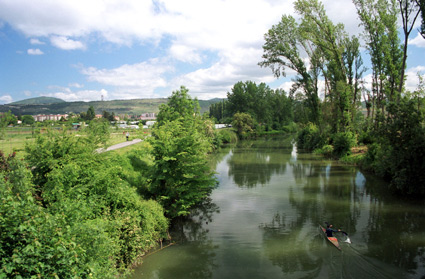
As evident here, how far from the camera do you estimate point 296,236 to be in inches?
604

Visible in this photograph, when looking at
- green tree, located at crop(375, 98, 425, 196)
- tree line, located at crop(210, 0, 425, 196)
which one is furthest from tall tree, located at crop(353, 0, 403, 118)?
green tree, located at crop(375, 98, 425, 196)

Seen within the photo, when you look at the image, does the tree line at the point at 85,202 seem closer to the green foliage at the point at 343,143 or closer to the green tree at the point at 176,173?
the green tree at the point at 176,173

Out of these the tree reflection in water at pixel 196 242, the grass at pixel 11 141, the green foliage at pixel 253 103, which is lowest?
the tree reflection in water at pixel 196 242

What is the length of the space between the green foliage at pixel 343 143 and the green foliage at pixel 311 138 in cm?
649

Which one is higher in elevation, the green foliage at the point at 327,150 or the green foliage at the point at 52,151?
the green foliage at the point at 52,151

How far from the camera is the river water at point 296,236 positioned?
12094 mm

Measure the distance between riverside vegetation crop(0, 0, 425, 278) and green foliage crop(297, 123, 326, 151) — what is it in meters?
0.19

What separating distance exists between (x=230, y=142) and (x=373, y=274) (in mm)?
64324

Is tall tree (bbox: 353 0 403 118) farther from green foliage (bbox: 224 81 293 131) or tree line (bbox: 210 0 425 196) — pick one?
green foliage (bbox: 224 81 293 131)

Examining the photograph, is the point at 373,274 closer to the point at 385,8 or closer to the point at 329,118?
the point at 385,8

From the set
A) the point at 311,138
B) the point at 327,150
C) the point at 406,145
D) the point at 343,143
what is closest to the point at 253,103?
the point at 311,138

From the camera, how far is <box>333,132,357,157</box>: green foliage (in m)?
38.7

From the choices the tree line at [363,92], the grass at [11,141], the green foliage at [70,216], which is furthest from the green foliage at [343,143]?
the grass at [11,141]

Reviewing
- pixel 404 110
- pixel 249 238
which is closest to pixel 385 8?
pixel 404 110
